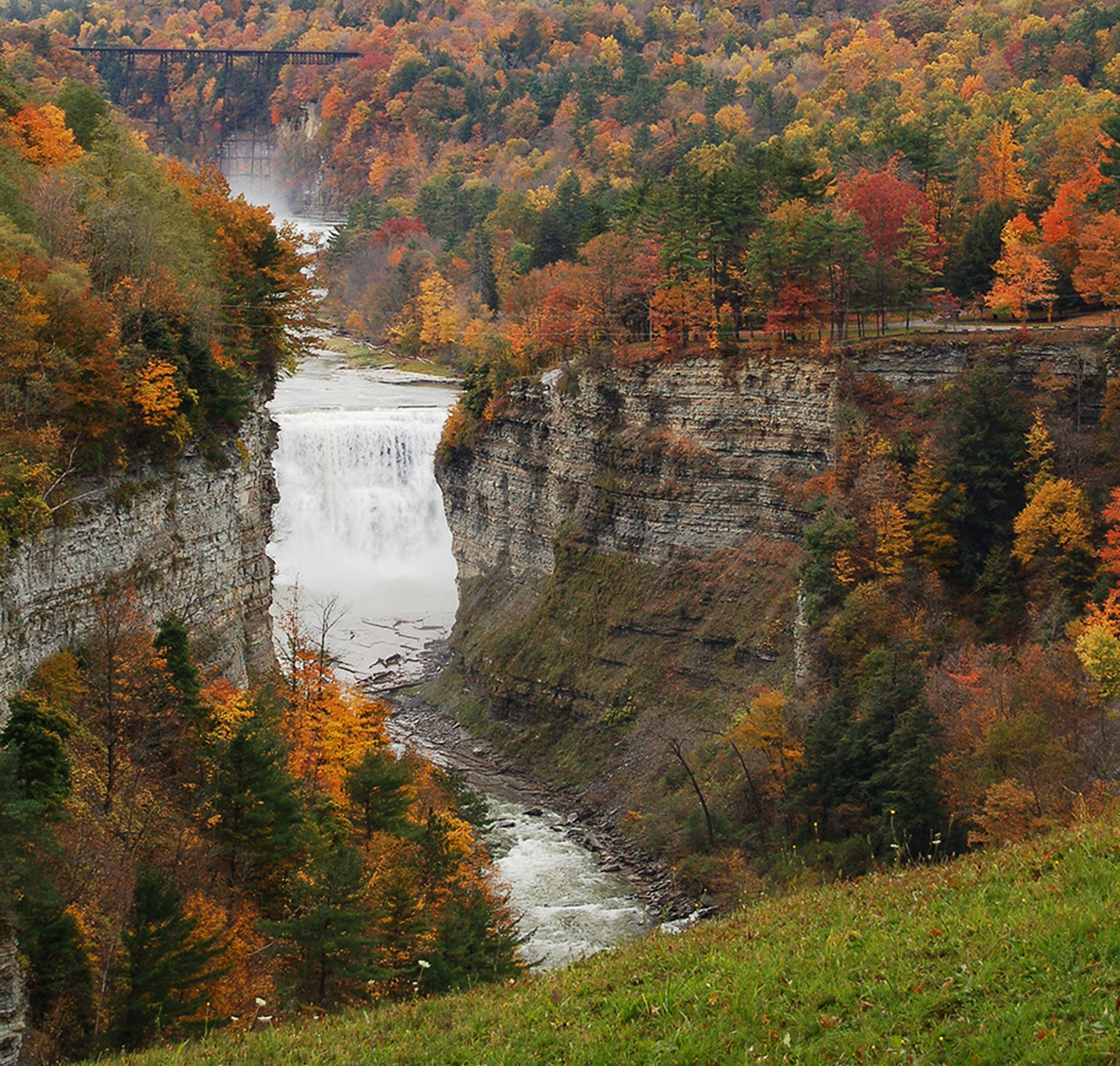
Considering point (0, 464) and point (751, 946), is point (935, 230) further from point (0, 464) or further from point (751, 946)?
point (751, 946)

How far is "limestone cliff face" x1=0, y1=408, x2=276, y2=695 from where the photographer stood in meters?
34.2

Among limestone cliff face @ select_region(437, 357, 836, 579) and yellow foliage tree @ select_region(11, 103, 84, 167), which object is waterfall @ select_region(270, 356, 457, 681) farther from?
yellow foliage tree @ select_region(11, 103, 84, 167)

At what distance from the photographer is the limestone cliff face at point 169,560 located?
34219 mm

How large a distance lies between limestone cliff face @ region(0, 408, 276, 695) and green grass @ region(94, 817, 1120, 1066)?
16.5 m

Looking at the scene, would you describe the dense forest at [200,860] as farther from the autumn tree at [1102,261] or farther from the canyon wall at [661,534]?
the autumn tree at [1102,261]

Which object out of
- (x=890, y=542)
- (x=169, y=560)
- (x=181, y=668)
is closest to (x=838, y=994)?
(x=181, y=668)

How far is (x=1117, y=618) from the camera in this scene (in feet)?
158

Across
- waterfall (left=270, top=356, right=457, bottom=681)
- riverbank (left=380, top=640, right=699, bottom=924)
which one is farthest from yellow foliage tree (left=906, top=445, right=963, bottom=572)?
waterfall (left=270, top=356, right=457, bottom=681)

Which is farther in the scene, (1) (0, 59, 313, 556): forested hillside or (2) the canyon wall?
(2) the canyon wall

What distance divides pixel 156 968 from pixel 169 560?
18087 millimetres

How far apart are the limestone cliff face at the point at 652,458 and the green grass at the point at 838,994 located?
145 feet

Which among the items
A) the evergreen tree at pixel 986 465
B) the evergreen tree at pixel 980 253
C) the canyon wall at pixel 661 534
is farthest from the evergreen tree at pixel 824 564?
the evergreen tree at pixel 980 253

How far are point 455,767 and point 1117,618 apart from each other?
2913 cm

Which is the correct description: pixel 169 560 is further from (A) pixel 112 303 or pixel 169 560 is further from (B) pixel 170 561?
(A) pixel 112 303
